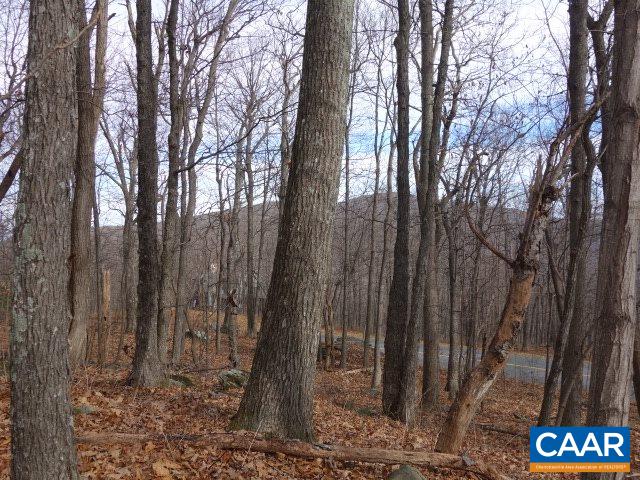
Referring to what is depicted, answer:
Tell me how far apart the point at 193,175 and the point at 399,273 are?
1131cm

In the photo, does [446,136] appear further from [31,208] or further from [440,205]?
[31,208]

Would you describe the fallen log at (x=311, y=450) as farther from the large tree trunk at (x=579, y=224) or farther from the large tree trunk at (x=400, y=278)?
the large tree trunk at (x=400, y=278)

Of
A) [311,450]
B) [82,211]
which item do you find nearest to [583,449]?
[311,450]

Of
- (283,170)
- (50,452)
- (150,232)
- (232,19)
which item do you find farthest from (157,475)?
(283,170)

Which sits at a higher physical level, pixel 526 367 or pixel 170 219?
pixel 170 219

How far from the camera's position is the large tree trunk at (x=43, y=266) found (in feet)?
10.2

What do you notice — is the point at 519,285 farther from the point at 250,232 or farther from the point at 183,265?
the point at 250,232

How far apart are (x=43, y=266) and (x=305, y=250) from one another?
8.07 ft

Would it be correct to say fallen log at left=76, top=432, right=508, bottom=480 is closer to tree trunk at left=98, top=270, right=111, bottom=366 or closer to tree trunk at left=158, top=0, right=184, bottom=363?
tree trunk at left=158, top=0, right=184, bottom=363

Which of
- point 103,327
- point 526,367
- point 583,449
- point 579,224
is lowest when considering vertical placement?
point 526,367

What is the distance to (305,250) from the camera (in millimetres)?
5117

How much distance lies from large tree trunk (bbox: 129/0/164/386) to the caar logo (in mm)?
5787

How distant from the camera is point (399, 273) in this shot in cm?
1013

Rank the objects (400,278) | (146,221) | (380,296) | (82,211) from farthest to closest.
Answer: (380,296)
(400,278)
(82,211)
(146,221)
